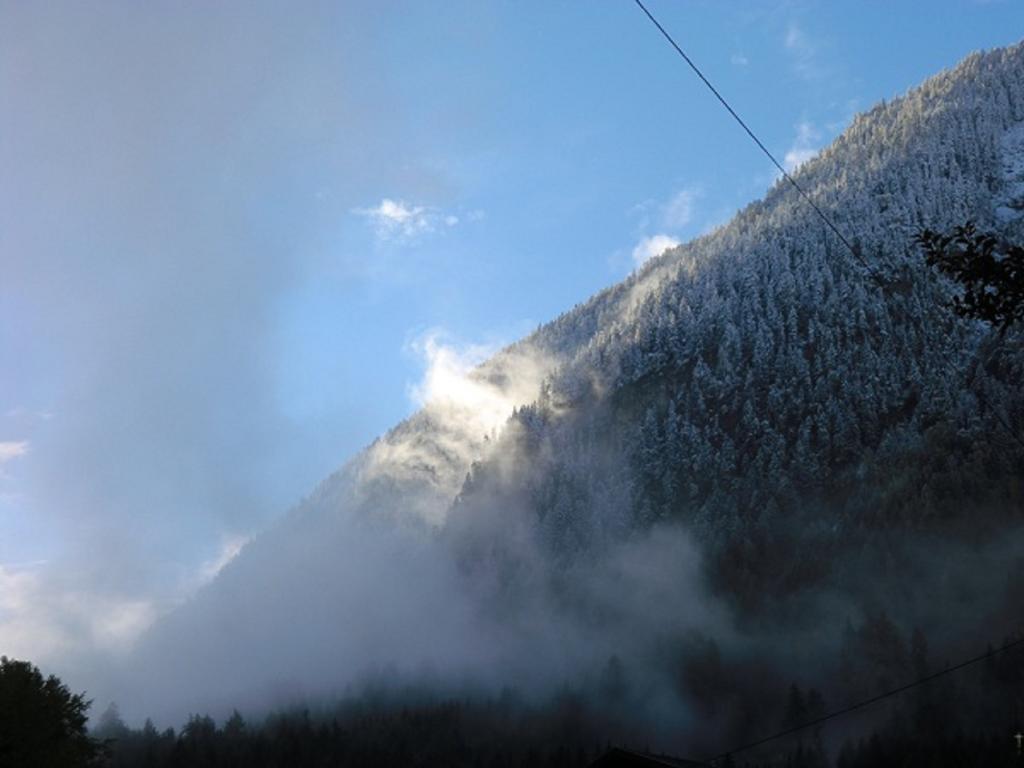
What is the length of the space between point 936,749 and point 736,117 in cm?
19632

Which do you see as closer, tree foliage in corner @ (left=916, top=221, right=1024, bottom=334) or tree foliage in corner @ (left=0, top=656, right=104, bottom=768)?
tree foliage in corner @ (left=916, top=221, right=1024, bottom=334)

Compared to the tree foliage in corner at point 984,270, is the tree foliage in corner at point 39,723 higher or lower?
higher

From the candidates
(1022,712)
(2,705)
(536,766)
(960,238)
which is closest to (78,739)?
(2,705)

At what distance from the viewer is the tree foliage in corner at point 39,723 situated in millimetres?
48125

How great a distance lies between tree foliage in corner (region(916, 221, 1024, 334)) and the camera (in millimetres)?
7621

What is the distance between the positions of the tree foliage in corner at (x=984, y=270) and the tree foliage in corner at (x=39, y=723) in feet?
172

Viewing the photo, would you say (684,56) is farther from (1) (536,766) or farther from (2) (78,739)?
(1) (536,766)

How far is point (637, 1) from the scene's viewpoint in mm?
11102

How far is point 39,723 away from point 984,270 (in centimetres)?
5548

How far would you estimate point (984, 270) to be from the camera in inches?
303

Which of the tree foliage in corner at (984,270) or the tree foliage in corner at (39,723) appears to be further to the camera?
the tree foliage in corner at (39,723)

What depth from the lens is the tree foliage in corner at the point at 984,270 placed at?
7.62 meters

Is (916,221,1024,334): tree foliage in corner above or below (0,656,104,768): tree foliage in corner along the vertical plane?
below

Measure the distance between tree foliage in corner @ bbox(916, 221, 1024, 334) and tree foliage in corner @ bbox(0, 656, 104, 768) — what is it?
52.5 m
